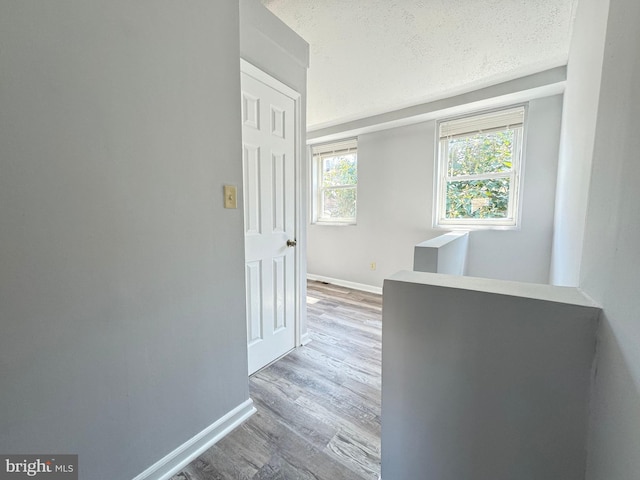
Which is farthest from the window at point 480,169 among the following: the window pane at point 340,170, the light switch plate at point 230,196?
the light switch plate at point 230,196

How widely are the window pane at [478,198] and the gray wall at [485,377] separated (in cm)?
246

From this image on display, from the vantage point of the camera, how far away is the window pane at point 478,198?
9.30ft

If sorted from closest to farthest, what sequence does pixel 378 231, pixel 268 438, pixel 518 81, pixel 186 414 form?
pixel 186 414
pixel 268 438
pixel 518 81
pixel 378 231

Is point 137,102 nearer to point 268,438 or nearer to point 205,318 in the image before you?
point 205,318

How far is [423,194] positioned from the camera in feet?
10.6

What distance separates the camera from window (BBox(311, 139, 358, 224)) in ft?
12.9

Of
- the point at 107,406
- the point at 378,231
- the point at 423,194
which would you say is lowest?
the point at 107,406

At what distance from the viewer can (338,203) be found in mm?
4141

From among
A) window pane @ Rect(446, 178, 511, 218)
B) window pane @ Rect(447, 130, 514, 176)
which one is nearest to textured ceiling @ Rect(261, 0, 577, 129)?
window pane @ Rect(447, 130, 514, 176)

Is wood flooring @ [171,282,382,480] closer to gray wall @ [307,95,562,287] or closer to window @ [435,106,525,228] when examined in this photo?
gray wall @ [307,95,562,287]

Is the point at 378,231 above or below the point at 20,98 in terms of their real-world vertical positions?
below

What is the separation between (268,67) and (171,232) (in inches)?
52.5

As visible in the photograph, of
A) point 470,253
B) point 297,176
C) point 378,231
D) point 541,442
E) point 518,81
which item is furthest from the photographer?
point 378,231

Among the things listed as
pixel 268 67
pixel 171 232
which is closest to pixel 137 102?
pixel 171 232
